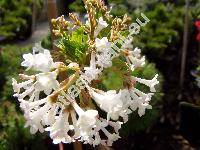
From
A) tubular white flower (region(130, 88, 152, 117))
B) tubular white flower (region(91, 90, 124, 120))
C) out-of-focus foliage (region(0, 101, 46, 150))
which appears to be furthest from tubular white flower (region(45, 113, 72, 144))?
out-of-focus foliage (region(0, 101, 46, 150))

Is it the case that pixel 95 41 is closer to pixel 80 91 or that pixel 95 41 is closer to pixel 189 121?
pixel 80 91

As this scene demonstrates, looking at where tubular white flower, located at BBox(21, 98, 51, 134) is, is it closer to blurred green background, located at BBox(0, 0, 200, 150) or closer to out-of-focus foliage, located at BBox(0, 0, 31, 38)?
blurred green background, located at BBox(0, 0, 200, 150)

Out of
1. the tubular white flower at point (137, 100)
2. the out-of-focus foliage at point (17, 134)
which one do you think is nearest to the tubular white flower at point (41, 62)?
the tubular white flower at point (137, 100)

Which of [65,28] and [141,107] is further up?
[65,28]

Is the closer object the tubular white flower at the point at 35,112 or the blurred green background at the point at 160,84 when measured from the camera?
the tubular white flower at the point at 35,112

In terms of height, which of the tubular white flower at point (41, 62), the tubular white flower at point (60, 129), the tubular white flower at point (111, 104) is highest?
the tubular white flower at point (41, 62)

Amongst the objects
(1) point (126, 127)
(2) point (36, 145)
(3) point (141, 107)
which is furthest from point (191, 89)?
(3) point (141, 107)

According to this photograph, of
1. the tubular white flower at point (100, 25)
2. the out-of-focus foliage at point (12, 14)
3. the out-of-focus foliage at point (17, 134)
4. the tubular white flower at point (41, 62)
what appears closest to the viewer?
the tubular white flower at point (41, 62)

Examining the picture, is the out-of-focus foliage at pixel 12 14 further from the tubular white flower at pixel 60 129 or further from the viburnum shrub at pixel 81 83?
the tubular white flower at pixel 60 129
